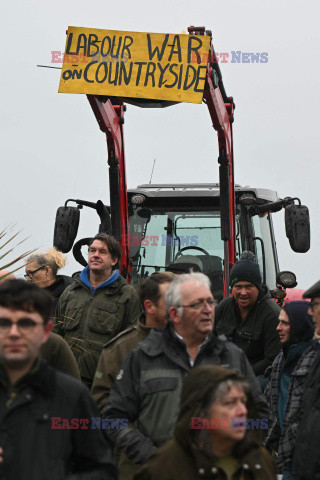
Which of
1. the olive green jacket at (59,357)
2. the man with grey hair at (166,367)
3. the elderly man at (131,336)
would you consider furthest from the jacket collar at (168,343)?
the elderly man at (131,336)

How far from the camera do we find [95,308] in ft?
24.0

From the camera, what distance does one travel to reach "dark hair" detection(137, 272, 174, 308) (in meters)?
5.88

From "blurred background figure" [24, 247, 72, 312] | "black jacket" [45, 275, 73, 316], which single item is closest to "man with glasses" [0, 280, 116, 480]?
"blurred background figure" [24, 247, 72, 312]

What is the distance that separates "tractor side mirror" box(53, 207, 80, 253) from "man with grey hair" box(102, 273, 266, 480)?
16.0 ft

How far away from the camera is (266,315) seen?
7.39m

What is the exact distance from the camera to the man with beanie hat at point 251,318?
726 cm

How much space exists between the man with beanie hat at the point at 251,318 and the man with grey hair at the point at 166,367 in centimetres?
204

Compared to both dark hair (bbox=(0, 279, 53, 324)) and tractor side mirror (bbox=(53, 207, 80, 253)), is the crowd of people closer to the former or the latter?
dark hair (bbox=(0, 279, 53, 324))

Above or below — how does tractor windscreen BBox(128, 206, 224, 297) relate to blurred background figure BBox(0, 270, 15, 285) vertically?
above

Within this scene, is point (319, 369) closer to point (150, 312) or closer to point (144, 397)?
point (144, 397)

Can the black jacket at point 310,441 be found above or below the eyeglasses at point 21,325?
below

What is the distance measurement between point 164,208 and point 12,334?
7668 mm

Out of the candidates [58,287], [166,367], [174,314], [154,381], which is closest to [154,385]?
[154,381]

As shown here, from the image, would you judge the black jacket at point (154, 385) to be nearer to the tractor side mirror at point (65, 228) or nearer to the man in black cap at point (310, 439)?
the man in black cap at point (310, 439)
